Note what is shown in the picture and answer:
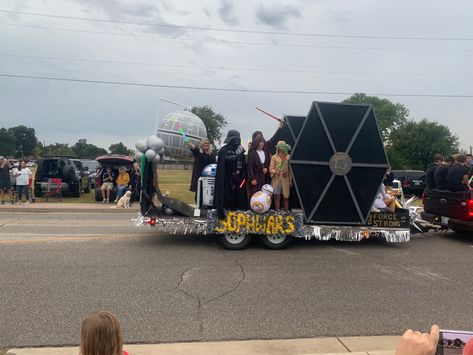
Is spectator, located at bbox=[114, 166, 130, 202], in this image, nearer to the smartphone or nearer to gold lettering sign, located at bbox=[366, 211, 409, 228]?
gold lettering sign, located at bbox=[366, 211, 409, 228]

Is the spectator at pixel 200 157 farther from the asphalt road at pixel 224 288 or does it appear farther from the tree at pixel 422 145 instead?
the tree at pixel 422 145

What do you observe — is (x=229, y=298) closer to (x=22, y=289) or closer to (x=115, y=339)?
(x=22, y=289)

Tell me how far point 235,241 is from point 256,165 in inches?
57.0

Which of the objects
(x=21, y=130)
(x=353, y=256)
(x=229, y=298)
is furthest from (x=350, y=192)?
(x=21, y=130)

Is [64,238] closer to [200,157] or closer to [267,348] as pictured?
[200,157]

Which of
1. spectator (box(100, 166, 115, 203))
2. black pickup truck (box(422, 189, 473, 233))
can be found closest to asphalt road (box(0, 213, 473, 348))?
black pickup truck (box(422, 189, 473, 233))

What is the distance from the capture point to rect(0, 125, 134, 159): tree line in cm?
9906

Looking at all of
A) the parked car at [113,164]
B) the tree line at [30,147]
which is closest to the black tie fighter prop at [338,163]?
the parked car at [113,164]

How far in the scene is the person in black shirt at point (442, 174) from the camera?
914cm

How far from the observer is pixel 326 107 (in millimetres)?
7570

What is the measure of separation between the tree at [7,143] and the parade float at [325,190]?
10900 cm

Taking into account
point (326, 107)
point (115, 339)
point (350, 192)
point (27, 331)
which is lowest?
point (27, 331)

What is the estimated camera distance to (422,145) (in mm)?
48688

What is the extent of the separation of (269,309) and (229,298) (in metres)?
0.59
